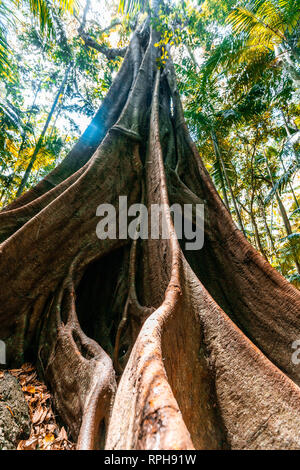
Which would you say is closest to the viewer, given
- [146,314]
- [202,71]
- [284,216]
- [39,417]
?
[39,417]

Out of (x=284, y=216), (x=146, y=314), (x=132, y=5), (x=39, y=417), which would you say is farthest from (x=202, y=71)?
(x=39, y=417)

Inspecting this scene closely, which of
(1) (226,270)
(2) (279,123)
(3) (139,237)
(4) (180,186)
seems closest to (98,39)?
(2) (279,123)

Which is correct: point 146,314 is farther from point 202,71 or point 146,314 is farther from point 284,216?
point 284,216

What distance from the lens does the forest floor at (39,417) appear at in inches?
49.7

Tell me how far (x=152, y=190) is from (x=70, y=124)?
6116 mm

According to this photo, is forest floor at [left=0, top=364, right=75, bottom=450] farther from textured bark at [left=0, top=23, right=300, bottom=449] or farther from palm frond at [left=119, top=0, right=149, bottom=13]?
palm frond at [left=119, top=0, right=149, bottom=13]

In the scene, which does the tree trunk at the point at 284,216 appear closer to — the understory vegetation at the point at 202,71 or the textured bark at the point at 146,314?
the understory vegetation at the point at 202,71

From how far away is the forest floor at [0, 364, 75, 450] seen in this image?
49.7 inches

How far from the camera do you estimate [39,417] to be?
1437 millimetres

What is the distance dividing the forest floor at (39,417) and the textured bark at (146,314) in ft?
0.23

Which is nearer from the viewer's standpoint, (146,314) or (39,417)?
(39,417)

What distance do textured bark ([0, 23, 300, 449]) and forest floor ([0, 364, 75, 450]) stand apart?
0.07 meters

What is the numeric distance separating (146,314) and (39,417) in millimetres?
871

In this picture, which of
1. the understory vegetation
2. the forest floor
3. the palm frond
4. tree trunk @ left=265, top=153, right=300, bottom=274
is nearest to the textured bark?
the forest floor
